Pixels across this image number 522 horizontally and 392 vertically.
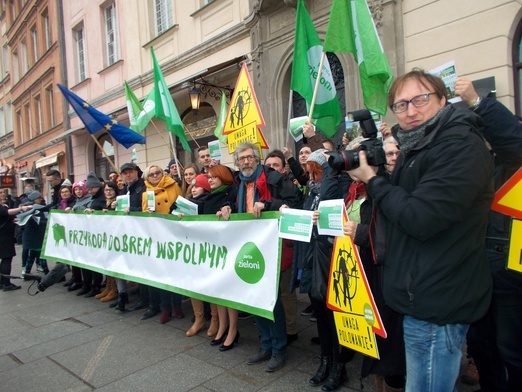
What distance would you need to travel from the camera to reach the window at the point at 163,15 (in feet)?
36.4

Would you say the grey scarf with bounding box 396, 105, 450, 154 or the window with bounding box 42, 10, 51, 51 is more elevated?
the window with bounding box 42, 10, 51, 51

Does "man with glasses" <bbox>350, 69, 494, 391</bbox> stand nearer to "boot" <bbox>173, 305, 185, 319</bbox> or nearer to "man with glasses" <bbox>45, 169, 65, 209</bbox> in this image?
"boot" <bbox>173, 305, 185, 319</bbox>

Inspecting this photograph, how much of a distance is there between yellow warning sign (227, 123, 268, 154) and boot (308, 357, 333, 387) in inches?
92.9

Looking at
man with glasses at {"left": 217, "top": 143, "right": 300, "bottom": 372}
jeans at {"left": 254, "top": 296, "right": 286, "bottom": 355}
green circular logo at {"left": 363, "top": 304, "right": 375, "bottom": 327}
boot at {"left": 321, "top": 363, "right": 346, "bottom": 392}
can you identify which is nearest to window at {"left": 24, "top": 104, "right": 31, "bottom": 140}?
man with glasses at {"left": 217, "top": 143, "right": 300, "bottom": 372}

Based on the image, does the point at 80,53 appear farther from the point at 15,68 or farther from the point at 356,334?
the point at 356,334

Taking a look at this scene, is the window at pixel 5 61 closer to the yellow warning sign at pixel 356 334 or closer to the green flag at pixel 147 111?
the green flag at pixel 147 111

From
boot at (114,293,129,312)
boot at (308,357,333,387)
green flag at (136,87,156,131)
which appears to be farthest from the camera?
green flag at (136,87,156,131)

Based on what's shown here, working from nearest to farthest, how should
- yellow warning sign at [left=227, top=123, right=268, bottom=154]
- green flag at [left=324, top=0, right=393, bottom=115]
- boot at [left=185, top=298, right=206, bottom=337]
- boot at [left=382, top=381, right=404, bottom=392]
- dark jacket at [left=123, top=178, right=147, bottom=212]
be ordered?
boot at [left=382, top=381, right=404, bottom=392] < green flag at [left=324, top=0, right=393, bottom=115] < boot at [left=185, top=298, right=206, bottom=337] < yellow warning sign at [left=227, top=123, right=268, bottom=154] < dark jacket at [left=123, top=178, right=147, bottom=212]

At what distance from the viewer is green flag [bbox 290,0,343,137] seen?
14.0 ft

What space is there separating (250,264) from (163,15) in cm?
1035

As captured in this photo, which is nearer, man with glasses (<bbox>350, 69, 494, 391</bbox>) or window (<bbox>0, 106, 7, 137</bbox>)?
man with glasses (<bbox>350, 69, 494, 391</bbox>)

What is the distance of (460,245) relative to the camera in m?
1.54

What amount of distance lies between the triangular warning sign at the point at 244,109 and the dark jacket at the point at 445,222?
290 centimetres

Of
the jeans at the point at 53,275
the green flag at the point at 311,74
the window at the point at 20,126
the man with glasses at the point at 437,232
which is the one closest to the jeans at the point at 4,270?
the jeans at the point at 53,275
